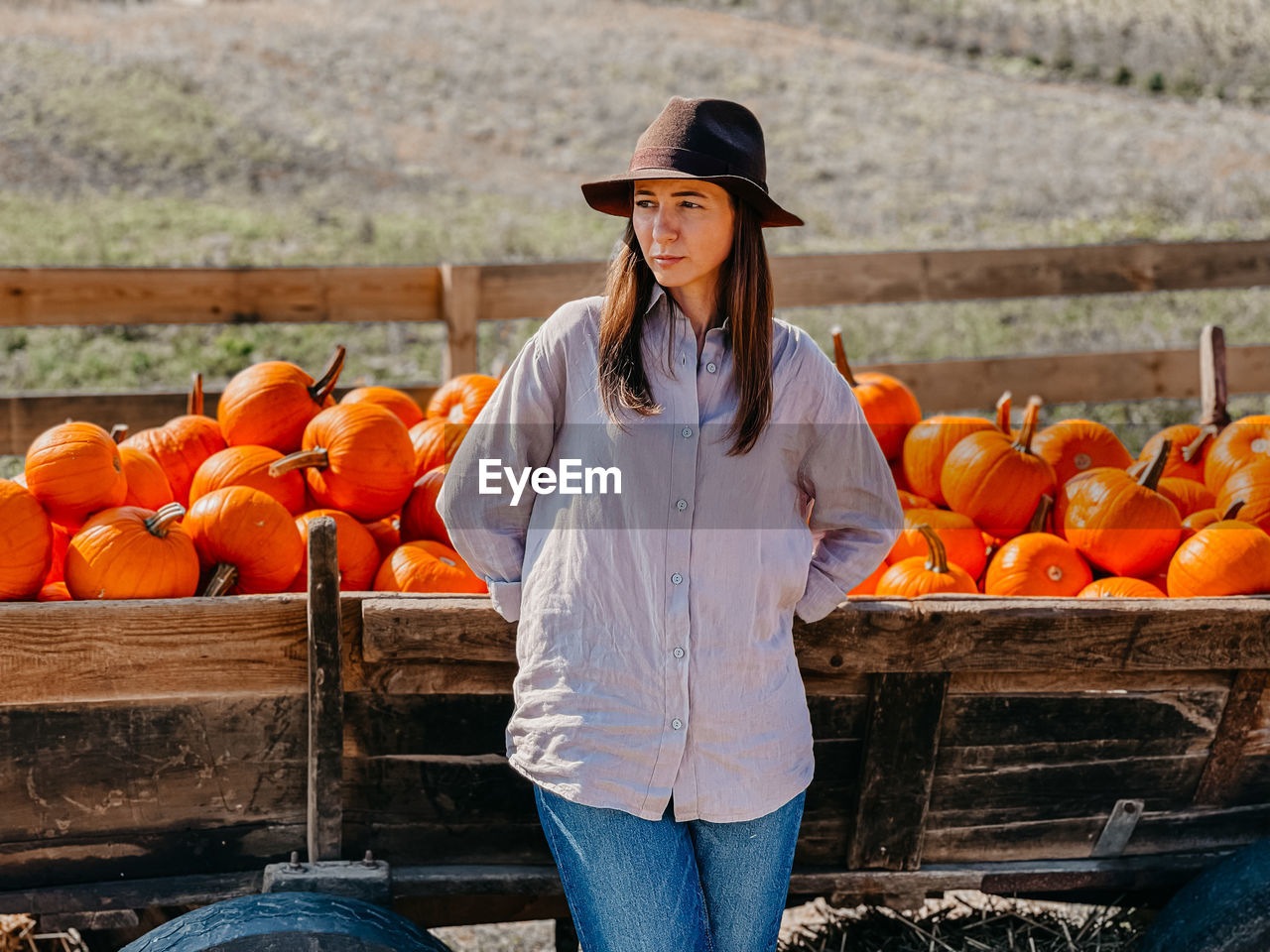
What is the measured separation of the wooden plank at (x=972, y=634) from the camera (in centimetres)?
215

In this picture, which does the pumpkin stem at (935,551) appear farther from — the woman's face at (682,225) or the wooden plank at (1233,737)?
the woman's face at (682,225)

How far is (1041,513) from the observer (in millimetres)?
2877

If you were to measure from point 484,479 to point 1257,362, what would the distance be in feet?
15.7

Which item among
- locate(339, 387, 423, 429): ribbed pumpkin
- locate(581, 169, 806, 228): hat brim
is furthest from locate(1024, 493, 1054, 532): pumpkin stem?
locate(339, 387, 423, 429): ribbed pumpkin

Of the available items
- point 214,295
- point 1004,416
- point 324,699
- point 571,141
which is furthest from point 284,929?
point 571,141

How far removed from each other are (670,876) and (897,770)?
0.66 meters

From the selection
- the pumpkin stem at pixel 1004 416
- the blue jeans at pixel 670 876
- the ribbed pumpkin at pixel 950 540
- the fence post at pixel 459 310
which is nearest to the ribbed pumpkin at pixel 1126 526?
the ribbed pumpkin at pixel 950 540

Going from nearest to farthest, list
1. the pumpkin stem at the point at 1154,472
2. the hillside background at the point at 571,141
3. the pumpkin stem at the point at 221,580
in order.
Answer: the pumpkin stem at the point at 221,580 < the pumpkin stem at the point at 1154,472 < the hillside background at the point at 571,141

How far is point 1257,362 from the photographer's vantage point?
539cm

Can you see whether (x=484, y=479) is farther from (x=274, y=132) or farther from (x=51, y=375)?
(x=274, y=132)

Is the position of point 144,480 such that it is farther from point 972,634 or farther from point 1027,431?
point 1027,431

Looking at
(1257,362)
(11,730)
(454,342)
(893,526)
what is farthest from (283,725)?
(1257,362)

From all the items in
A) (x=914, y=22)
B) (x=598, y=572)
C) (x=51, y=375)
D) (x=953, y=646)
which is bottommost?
(x=51, y=375)

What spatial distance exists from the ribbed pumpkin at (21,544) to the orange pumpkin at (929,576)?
1844 mm
